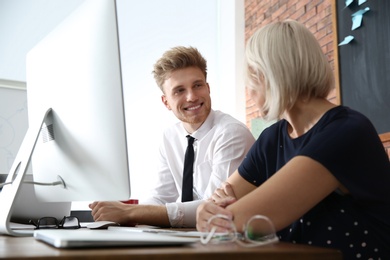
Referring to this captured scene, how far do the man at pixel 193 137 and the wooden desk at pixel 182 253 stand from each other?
1.14 metres

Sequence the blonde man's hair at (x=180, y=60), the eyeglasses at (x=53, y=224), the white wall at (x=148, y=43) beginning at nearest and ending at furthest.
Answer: the eyeglasses at (x=53, y=224)
the blonde man's hair at (x=180, y=60)
the white wall at (x=148, y=43)

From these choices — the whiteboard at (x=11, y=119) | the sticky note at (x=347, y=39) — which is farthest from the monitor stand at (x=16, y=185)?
the sticky note at (x=347, y=39)

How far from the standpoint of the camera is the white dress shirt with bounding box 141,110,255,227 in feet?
6.60

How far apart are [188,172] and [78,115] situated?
939mm

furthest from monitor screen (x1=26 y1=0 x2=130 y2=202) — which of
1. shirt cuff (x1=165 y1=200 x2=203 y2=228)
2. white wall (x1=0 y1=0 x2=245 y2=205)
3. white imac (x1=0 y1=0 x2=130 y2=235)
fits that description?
white wall (x1=0 y1=0 x2=245 y2=205)

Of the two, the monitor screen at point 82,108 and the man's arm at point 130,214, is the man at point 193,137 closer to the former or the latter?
the man's arm at point 130,214

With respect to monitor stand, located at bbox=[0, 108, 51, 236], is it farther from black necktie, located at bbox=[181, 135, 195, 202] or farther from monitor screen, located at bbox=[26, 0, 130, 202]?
black necktie, located at bbox=[181, 135, 195, 202]

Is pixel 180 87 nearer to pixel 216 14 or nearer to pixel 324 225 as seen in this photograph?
pixel 324 225

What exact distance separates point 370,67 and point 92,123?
7.29 feet

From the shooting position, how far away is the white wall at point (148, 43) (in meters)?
4.37

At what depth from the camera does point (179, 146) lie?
7.63ft

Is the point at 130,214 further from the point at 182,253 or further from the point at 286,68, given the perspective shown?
the point at 182,253

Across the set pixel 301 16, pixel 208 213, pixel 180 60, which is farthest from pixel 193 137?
pixel 301 16

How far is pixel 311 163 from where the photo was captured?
3.35 ft
